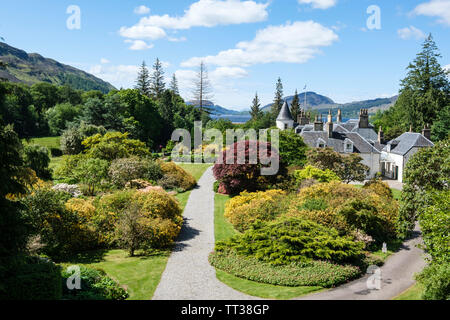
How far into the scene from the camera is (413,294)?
12.8 metres

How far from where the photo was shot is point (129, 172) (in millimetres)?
26922

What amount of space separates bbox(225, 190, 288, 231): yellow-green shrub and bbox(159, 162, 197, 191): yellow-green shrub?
839 centimetres

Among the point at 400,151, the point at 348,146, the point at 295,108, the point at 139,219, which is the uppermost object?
the point at 295,108

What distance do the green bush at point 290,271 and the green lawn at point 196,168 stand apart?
2162cm

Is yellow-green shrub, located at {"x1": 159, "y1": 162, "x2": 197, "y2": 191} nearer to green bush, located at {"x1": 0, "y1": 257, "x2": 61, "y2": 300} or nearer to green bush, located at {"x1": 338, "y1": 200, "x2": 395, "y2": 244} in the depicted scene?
green bush, located at {"x1": 338, "y1": 200, "x2": 395, "y2": 244}

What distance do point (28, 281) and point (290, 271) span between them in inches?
379

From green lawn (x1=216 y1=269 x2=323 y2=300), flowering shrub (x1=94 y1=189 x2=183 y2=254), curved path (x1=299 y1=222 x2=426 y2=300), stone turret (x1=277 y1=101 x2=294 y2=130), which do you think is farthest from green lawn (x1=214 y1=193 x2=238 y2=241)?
stone turret (x1=277 y1=101 x2=294 y2=130)

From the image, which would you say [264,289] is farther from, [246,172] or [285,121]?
[285,121]

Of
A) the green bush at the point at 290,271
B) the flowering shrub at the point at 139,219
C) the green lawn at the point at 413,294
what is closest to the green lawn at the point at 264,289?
the green bush at the point at 290,271

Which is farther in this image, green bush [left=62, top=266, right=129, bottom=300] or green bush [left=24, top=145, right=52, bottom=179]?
green bush [left=24, top=145, right=52, bottom=179]

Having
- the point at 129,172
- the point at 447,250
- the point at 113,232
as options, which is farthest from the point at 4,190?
the point at 129,172

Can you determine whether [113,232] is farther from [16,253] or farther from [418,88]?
[418,88]

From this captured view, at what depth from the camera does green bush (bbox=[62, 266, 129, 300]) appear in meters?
11.2

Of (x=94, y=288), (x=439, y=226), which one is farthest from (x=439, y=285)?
(x=94, y=288)
